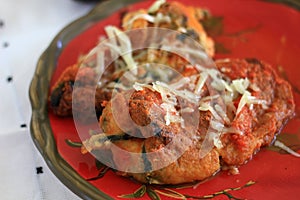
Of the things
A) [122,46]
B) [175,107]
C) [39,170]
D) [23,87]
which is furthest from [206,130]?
[23,87]

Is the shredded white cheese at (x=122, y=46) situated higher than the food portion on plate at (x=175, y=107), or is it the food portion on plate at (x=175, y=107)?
the shredded white cheese at (x=122, y=46)

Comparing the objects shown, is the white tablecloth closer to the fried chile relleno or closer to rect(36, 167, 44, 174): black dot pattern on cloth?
rect(36, 167, 44, 174): black dot pattern on cloth

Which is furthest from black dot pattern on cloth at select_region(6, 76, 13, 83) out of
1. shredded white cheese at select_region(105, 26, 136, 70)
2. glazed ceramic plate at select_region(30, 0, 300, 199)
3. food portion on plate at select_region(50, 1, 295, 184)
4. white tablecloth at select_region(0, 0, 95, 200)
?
shredded white cheese at select_region(105, 26, 136, 70)

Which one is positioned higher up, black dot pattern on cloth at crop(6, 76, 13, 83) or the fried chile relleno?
black dot pattern on cloth at crop(6, 76, 13, 83)

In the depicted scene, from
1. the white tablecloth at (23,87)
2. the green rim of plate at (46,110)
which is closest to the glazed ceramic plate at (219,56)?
the green rim of plate at (46,110)

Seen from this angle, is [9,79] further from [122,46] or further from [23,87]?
[122,46]

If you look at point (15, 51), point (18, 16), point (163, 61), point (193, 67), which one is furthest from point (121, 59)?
point (18, 16)

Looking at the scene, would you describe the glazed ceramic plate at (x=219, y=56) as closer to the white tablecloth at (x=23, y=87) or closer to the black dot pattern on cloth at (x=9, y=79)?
the white tablecloth at (x=23, y=87)
